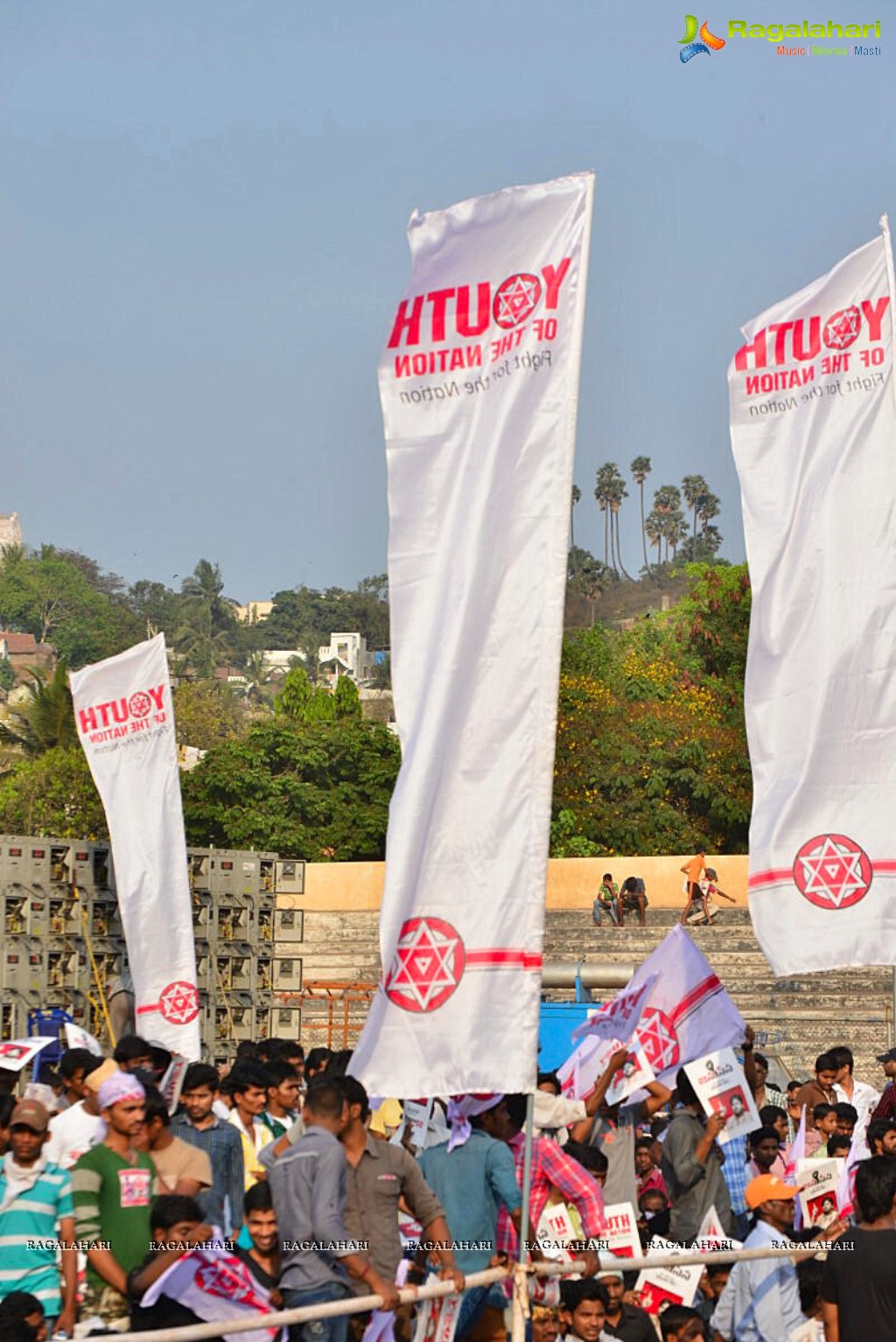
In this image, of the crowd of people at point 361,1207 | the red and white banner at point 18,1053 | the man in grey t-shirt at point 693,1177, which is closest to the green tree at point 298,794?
the man in grey t-shirt at point 693,1177

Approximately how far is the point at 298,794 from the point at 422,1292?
49431mm

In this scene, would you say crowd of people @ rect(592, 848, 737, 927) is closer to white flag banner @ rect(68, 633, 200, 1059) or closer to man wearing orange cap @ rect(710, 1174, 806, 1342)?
white flag banner @ rect(68, 633, 200, 1059)

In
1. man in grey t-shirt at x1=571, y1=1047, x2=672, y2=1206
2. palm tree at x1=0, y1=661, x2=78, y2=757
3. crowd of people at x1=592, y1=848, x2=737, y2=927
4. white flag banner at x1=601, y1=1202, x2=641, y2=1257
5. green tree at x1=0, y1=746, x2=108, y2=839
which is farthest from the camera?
palm tree at x1=0, y1=661, x2=78, y2=757

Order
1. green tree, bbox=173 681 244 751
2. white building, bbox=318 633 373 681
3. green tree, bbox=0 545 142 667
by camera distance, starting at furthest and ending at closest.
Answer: green tree, bbox=0 545 142 667, white building, bbox=318 633 373 681, green tree, bbox=173 681 244 751

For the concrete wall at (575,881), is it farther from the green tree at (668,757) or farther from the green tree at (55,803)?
the green tree at (55,803)

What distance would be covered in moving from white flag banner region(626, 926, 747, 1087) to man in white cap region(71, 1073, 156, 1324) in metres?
4.36

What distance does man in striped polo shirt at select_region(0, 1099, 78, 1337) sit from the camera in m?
7.74

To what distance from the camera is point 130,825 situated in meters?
17.0

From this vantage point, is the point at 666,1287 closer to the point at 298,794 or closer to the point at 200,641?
the point at 298,794

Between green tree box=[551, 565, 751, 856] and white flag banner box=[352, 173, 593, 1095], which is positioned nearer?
white flag banner box=[352, 173, 593, 1095]

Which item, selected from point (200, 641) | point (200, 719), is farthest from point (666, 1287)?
point (200, 641)

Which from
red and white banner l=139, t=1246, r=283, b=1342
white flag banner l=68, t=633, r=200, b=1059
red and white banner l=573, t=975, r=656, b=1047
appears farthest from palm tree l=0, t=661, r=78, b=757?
red and white banner l=139, t=1246, r=283, b=1342

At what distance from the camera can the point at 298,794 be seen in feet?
187

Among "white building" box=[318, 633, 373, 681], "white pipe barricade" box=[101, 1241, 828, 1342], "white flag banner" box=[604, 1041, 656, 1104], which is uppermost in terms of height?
"white building" box=[318, 633, 373, 681]
